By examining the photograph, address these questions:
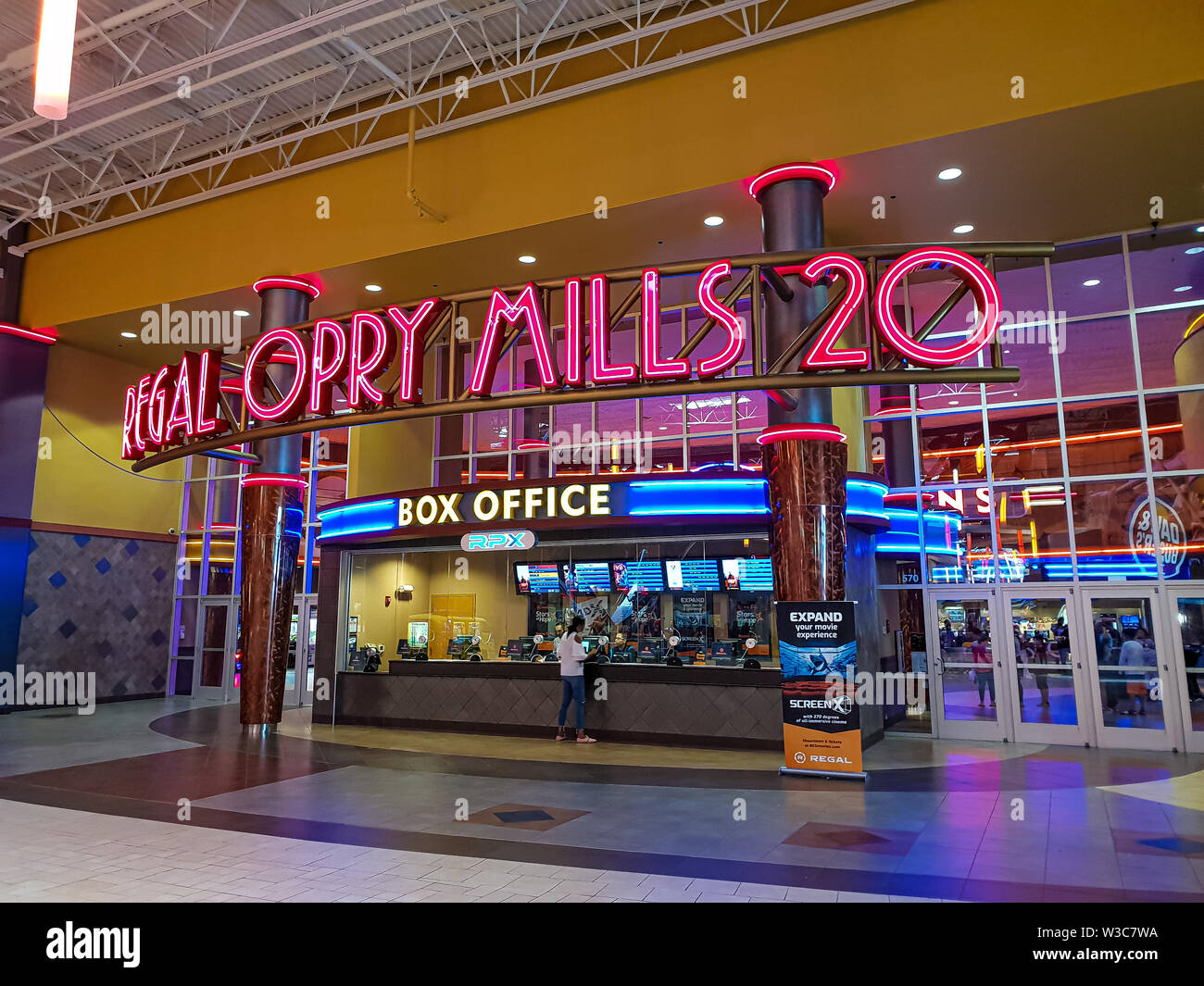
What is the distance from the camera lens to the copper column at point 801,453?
8812mm

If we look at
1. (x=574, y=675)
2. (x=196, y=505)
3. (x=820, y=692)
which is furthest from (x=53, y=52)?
(x=196, y=505)

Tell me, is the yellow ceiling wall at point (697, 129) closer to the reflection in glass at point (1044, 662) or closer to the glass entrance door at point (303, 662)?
the reflection in glass at point (1044, 662)

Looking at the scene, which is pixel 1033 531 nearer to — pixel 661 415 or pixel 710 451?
pixel 710 451

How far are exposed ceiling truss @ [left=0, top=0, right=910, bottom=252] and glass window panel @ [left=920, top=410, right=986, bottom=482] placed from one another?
562cm

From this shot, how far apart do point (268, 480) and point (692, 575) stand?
6.32 meters

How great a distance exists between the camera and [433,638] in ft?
44.9

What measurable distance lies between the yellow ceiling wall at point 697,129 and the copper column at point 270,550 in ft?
2.31

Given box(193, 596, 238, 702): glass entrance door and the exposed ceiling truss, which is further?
box(193, 596, 238, 702): glass entrance door

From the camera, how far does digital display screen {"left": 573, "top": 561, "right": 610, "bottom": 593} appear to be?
12547 millimetres

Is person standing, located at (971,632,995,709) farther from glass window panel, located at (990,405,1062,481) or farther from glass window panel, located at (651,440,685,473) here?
glass window panel, located at (651,440,685,473)

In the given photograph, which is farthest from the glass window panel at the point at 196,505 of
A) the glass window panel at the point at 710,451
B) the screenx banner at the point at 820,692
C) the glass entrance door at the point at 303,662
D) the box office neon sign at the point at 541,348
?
the screenx banner at the point at 820,692

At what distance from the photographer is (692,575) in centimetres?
1195

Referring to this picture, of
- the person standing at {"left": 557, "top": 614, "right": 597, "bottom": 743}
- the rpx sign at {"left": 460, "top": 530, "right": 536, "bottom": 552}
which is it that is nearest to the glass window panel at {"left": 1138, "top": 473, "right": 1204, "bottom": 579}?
the person standing at {"left": 557, "top": 614, "right": 597, "bottom": 743}

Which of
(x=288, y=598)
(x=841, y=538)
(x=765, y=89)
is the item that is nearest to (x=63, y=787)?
(x=288, y=598)
